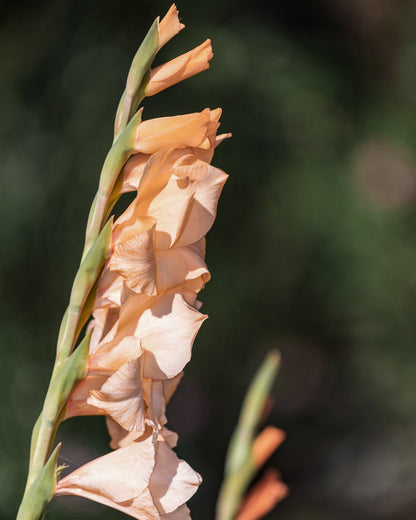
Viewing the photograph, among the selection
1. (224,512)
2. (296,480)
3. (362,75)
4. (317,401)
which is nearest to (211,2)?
(362,75)

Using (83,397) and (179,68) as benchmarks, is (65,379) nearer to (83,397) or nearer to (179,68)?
(83,397)

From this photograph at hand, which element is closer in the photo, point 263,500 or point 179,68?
point 179,68

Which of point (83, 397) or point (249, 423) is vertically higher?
point (83, 397)

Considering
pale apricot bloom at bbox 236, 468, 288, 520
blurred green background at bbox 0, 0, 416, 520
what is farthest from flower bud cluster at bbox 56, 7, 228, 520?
blurred green background at bbox 0, 0, 416, 520

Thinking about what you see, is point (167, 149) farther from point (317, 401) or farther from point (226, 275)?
point (317, 401)

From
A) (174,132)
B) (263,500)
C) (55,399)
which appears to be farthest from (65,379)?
(263,500)

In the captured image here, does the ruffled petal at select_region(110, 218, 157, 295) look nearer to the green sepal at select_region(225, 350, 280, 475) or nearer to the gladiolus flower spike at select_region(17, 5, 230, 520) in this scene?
the gladiolus flower spike at select_region(17, 5, 230, 520)
